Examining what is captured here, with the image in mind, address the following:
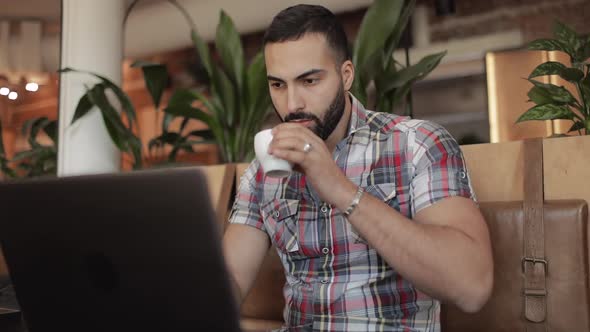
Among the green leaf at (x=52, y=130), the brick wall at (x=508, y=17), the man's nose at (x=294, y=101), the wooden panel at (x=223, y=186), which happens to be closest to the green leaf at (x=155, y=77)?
the green leaf at (x=52, y=130)

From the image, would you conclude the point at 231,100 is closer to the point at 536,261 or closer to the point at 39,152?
the point at 39,152

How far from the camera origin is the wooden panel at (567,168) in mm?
1156

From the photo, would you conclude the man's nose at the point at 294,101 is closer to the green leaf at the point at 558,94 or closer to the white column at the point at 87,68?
the green leaf at the point at 558,94

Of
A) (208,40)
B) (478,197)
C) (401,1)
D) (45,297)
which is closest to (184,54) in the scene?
(208,40)

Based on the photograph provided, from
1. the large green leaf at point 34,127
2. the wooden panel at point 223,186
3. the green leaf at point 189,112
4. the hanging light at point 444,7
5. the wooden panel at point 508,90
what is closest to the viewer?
the wooden panel at point 223,186

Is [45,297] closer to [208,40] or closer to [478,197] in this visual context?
[478,197]

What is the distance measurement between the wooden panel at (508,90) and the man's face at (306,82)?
1.34 meters

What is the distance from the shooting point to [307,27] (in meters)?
1.08

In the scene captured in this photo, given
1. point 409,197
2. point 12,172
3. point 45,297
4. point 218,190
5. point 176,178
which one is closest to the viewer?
point 176,178

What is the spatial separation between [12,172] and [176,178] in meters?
2.33

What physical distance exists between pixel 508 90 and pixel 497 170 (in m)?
1.37

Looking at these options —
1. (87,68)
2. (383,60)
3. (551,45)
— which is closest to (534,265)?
(551,45)

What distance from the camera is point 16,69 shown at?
2.83m

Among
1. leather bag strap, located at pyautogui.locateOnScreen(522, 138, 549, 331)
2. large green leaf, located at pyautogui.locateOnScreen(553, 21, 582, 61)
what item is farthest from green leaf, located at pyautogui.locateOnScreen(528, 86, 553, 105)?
leather bag strap, located at pyautogui.locateOnScreen(522, 138, 549, 331)
